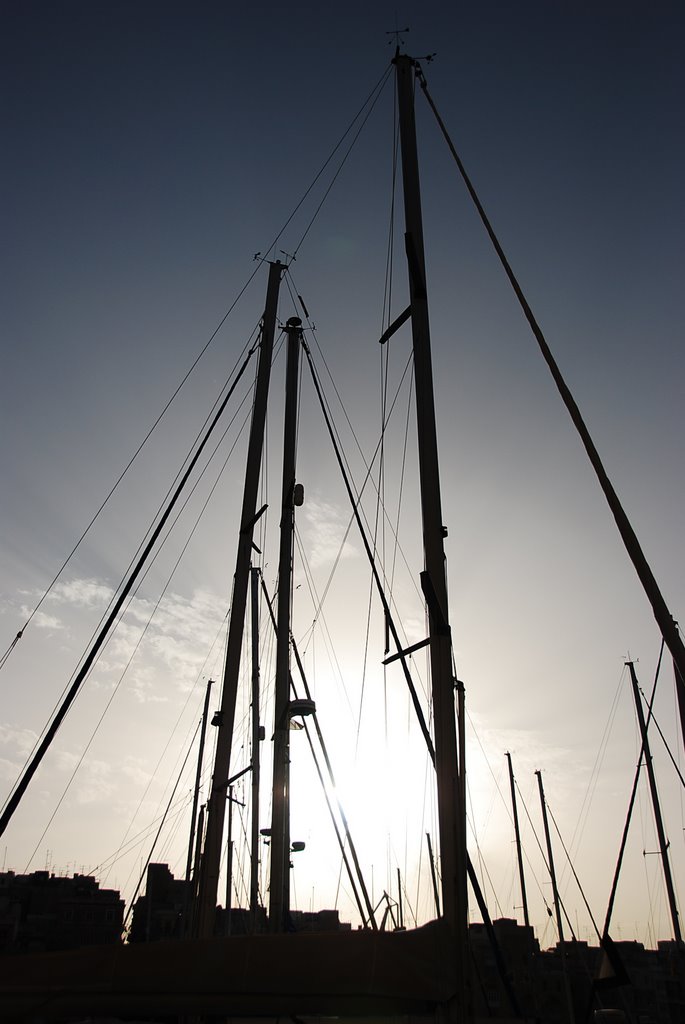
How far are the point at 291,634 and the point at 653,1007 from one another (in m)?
93.9

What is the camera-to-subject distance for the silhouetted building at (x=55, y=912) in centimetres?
7819

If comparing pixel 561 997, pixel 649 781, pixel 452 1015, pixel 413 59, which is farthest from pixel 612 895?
pixel 561 997

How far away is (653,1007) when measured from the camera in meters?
85.9

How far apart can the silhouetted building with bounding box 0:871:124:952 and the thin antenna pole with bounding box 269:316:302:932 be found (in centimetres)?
7079

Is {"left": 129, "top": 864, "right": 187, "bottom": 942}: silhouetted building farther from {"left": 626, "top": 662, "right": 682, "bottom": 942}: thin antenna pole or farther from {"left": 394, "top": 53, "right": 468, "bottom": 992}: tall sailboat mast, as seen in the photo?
{"left": 394, "top": 53, "right": 468, "bottom": 992}: tall sailboat mast

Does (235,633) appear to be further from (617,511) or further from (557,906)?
(557,906)

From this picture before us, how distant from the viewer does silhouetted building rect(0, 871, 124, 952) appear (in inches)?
3078

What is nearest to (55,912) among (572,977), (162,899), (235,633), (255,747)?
(162,899)

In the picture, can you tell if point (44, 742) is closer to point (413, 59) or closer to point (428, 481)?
point (428, 481)

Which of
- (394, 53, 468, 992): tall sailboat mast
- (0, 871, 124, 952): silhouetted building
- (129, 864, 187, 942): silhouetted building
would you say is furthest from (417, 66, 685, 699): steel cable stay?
(129, 864, 187, 942): silhouetted building

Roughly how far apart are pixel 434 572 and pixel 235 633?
7.39 metres

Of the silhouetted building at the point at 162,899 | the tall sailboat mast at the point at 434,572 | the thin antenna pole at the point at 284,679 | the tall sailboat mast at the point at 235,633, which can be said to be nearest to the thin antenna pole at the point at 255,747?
the thin antenna pole at the point at 284,679

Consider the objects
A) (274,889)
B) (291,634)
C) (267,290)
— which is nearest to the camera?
(274,889)

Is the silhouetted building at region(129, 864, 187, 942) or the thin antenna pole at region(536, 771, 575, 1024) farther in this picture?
the silhouetted building at region(129, 864, 187, 942)
